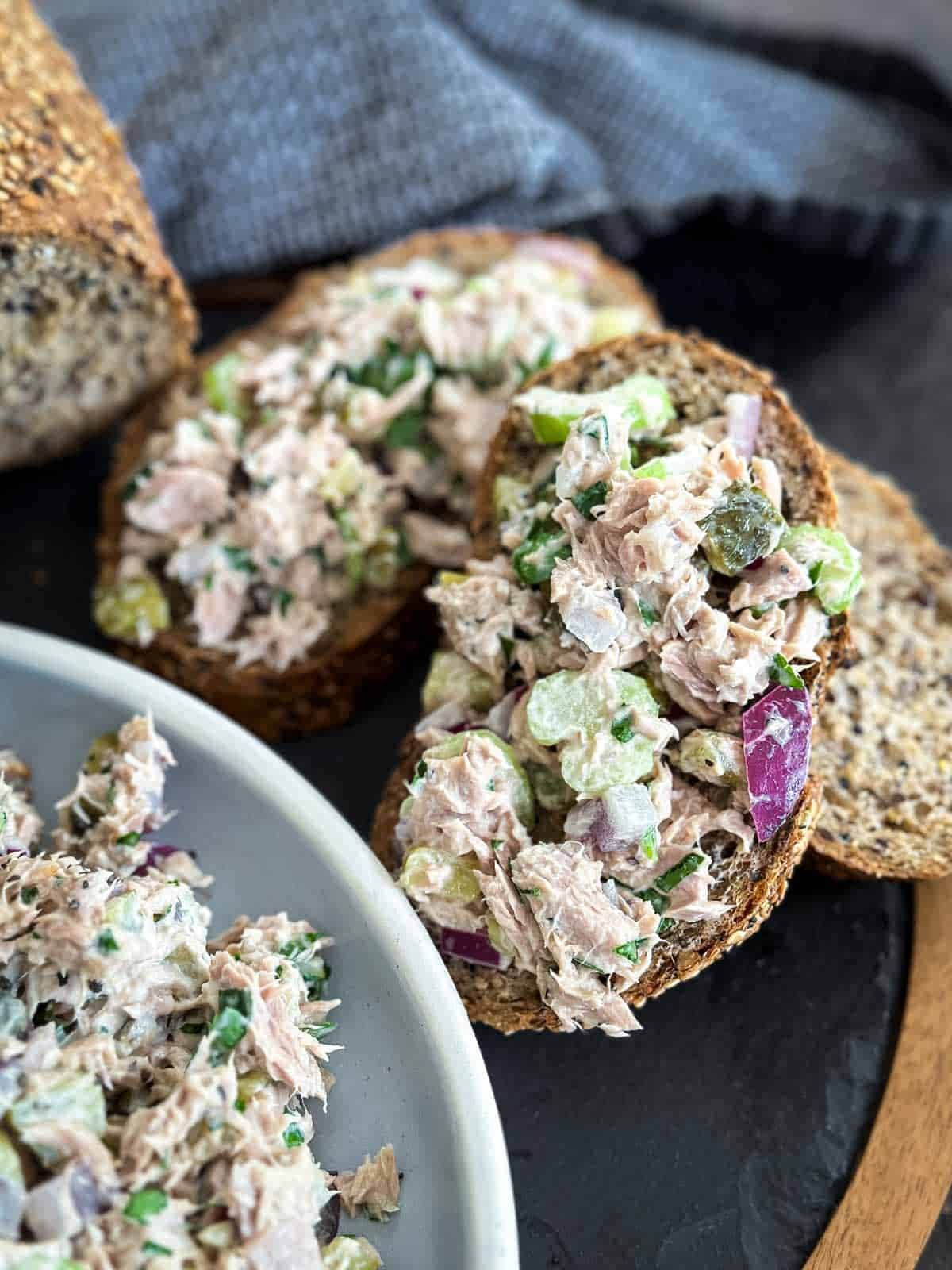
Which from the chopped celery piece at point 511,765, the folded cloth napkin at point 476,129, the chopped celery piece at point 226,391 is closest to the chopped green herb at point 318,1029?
→ the chopped celery piece at point 511,765

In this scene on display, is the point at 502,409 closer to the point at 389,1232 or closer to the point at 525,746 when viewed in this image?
the point at 525,746

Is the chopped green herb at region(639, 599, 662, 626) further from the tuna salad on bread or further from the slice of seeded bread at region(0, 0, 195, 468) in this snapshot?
the slice of seeded bread at region(0, 0, 195, 468)

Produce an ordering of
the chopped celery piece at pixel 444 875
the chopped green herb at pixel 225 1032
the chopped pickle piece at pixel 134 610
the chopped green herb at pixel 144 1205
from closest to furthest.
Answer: the chopped green herb at pixel 144 1205, the chopped green herb at pixel 225 1032, the chopped celery piece at pixel 444 875, the chopped pickle piece at pixel 134 610

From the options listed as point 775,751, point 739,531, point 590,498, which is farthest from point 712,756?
point 590,498

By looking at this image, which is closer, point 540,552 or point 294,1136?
point 294,1136

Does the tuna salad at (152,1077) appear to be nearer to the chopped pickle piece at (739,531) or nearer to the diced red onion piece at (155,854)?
the diced red onion piece at (155,854)

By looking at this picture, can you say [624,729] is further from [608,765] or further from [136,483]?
[136,483]

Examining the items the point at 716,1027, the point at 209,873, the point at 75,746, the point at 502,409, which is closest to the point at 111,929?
the point at 209,873
